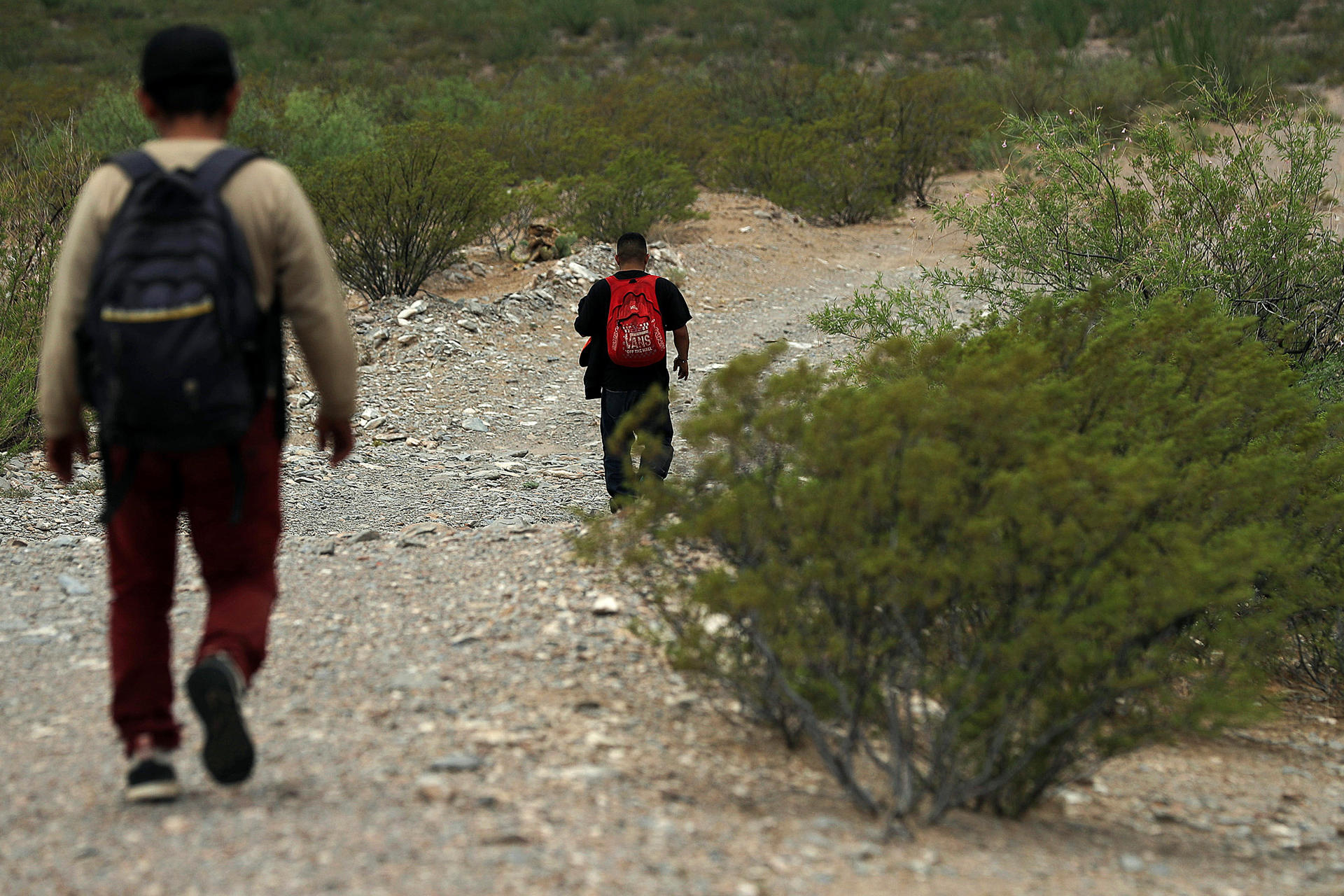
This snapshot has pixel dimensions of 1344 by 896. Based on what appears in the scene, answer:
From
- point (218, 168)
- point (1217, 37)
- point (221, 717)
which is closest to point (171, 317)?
point (218, 168)

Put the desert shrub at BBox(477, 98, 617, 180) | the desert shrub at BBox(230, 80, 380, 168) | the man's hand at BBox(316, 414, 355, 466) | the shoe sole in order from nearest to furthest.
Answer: the shoe sole, the man's hand at BBox(316, 414, 355, 466), the desert shrub at BBox(230, 80, 380, 168), the desert shrub at BBox(477, 98, 617, 180)

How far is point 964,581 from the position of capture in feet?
9.68

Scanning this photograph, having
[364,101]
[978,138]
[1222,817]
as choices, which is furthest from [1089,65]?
[1222,817]

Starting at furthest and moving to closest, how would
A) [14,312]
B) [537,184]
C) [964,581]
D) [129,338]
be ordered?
[537,184]
[14,312]
[964,581]
[129,338]

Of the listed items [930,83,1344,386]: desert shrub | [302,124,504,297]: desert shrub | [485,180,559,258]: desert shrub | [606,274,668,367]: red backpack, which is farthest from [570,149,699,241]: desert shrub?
[606,274,668,367]: red backpack

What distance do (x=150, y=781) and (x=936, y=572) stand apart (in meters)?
1.79

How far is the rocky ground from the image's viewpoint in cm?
246

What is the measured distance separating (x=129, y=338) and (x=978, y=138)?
1765cm

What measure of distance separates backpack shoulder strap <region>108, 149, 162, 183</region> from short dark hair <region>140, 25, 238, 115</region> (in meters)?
0.13

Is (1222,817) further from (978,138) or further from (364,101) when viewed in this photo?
(364,101)

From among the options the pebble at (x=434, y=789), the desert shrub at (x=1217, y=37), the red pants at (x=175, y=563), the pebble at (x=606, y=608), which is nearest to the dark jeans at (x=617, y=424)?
the pebble at (x=606, y=608)

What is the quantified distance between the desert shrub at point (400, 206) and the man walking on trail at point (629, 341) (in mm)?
5808

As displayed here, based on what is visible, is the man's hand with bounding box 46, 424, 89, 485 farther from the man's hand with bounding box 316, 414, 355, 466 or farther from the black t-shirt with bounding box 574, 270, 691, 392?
the black t-shirt with bounding box 574, 270, 691, 392

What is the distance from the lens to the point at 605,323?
5.29m
